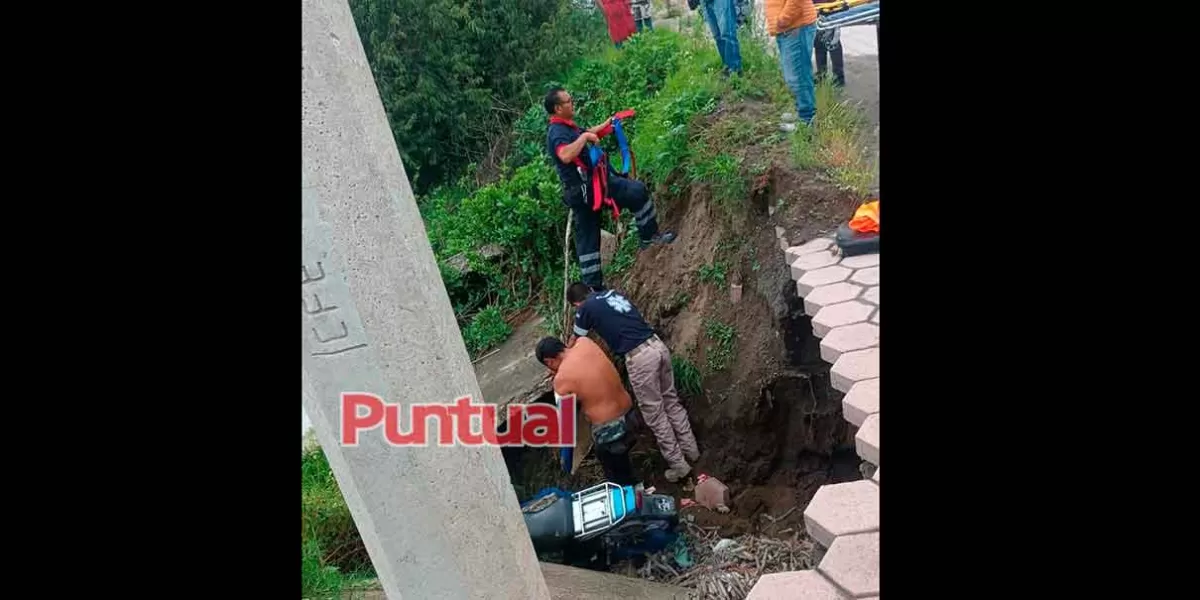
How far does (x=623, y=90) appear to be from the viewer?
4406 mm

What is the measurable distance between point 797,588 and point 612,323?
1.62 meters

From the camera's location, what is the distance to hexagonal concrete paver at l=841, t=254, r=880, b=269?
4211mm

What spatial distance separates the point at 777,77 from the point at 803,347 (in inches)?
55.7

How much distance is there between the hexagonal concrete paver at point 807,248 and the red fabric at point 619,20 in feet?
4.52

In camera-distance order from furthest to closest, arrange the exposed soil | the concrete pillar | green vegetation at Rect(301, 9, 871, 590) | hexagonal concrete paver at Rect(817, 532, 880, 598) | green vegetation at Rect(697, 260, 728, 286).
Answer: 1. green vegetation at Rect(697, 260, 728, 286)
2. green vegetation at Rect(301, 9, 871, 590)
3. the exposed soil
4. hexagonal concrete paver at Rect(817, 532, 880, 598)
5. the concrete pillar

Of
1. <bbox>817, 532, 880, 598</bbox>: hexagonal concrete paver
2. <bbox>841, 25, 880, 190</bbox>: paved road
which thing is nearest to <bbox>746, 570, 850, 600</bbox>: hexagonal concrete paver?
<bbox>817, 532, 880, 598</bbox>: hexagonal concrete paver

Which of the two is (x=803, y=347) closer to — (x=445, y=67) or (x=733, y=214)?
(x=733, y=214)

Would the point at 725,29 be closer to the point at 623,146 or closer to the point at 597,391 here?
the point at 623,146

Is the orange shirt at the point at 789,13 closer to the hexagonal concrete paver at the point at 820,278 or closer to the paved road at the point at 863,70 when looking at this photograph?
the paved road at the point at 863,70

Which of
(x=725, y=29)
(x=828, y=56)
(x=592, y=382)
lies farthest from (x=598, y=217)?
(x=828, y=56)

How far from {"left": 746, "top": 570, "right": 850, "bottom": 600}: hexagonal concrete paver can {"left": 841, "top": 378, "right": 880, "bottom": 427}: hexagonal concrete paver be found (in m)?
0.70

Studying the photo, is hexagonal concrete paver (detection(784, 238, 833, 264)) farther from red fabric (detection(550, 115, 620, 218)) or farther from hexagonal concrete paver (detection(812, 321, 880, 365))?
red fabric (detection(550, 115, 620, 218))

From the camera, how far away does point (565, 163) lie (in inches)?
161

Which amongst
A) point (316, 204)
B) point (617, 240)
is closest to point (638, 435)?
point (617, 240)
